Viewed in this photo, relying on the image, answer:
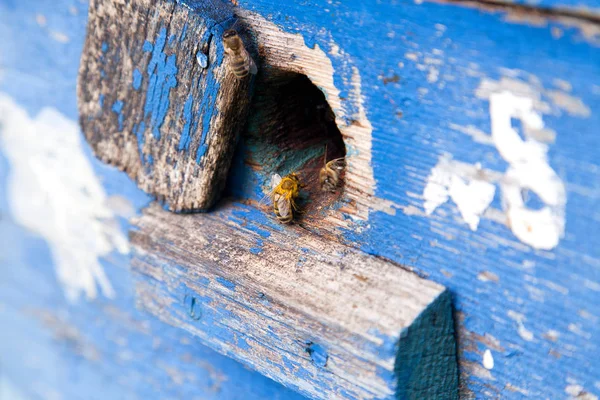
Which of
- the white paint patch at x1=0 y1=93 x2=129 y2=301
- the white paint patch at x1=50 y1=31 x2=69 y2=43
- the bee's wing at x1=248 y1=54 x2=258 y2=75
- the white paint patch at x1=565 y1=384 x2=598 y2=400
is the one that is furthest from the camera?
the white paint patch at x1=0 y1=93 x2=129 y2=301

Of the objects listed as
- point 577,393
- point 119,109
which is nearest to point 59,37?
point 119,109

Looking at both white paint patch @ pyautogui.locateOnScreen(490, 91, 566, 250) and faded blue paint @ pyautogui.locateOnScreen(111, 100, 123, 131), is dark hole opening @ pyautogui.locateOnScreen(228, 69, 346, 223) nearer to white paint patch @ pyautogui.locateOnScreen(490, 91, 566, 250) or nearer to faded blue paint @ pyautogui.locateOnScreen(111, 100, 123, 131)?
faded blue paint @ pyautogui.locateOnScreen(111, 100, 123, 131)

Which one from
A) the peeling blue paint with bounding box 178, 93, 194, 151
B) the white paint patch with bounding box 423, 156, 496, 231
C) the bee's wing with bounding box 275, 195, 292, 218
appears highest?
the white paint patch with bounding box 423, 156, 496, 231

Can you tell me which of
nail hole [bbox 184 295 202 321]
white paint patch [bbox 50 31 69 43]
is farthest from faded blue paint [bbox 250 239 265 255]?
white paint patch [bbox 50 31 69 43]

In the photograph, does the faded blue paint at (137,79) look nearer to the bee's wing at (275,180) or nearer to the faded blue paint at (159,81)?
the faded blue paint at (159,81)

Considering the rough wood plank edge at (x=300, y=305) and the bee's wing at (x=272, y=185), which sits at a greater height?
the bee's wing at (x=272, y=185)

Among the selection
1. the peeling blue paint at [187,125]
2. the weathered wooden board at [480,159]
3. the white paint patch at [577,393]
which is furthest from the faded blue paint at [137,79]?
the white paint patch at [577,393]
